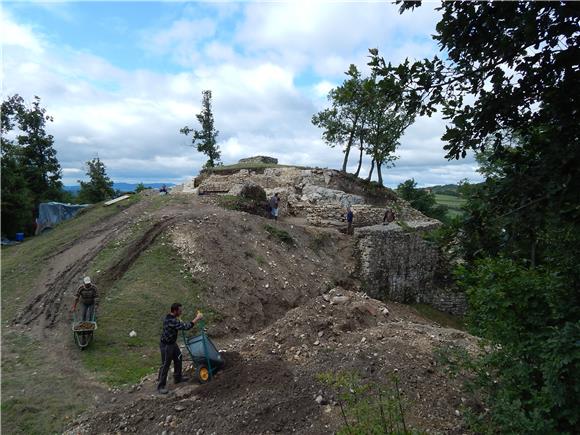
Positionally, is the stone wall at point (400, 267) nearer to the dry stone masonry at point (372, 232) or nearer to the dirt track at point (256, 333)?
the dry stone masonry at point (372, 232)

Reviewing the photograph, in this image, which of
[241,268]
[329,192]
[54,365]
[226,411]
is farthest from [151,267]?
[329,192]

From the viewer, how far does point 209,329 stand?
37.2 ft

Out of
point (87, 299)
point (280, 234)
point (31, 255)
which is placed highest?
point (280, 234)

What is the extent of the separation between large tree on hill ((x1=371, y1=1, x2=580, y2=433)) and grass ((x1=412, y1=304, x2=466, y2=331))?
15.4m

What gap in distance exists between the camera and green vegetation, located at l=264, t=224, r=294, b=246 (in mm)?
17333

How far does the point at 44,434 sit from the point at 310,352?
16.4 feet

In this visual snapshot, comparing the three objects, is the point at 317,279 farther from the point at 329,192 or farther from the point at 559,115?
the point at 559,115

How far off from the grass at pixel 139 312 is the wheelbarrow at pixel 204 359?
6.00 ft

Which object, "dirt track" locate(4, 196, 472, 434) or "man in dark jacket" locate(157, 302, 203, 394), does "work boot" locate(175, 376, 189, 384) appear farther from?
"dirt track" locate(4, 196, 472, 434)

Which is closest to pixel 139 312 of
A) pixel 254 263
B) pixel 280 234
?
pixel 254 263

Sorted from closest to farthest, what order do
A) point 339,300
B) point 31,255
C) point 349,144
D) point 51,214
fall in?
point 339,300 → point 31,255 → point 51,214 → point 349,144

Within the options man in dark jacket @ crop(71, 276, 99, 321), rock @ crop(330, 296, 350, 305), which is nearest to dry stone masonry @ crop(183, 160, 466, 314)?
rock @ crop(330, 296, 350, 305)

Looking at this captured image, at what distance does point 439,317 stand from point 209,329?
41.4 ft

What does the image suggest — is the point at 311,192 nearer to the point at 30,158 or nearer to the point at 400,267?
the point at 400,267
